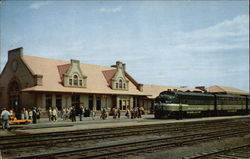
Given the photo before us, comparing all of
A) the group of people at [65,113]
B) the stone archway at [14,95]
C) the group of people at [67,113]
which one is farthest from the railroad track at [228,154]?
the stone archway at [14,95]

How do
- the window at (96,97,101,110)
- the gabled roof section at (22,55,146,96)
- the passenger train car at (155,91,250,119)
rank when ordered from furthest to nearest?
the window at (96,97,101,110) → the gabled roof section at (22,55,146,96) → the passenger train car at (155,91,250,119)

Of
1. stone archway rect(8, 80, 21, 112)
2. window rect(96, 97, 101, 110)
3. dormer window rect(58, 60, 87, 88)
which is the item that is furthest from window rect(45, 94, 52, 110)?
window rect(96, 97, 101, 110)

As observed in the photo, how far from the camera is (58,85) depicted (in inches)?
1545

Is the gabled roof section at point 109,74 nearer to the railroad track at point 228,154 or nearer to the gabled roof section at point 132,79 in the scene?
the gabled roof section at point 132,79

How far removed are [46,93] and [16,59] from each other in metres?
7.70

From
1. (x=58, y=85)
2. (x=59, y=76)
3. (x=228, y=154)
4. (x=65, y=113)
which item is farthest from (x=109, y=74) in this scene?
(x=228, y=154)

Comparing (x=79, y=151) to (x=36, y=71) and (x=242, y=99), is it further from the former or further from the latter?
(x=242, y=99)

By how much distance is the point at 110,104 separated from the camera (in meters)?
46.1

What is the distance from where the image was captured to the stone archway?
39.9m

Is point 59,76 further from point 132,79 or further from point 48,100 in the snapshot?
point 132,79

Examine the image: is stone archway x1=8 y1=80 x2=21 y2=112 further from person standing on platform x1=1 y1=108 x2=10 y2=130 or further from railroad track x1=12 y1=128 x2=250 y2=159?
railroad track x1=12 y1=128 x2=250 y2=159

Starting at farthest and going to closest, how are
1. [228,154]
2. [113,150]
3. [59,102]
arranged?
[59,102] < [113,150] < [228,154]

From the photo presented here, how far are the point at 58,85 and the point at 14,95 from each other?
22.7 feet

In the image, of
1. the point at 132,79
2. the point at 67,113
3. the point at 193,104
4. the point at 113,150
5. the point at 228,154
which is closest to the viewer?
the point at 228,154
